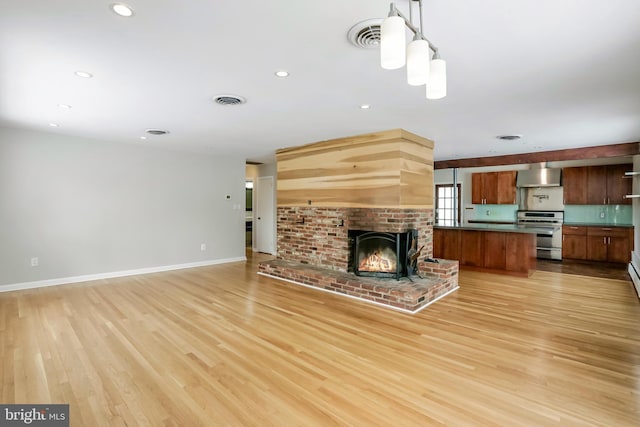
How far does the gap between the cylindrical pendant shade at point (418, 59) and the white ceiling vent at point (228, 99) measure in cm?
208

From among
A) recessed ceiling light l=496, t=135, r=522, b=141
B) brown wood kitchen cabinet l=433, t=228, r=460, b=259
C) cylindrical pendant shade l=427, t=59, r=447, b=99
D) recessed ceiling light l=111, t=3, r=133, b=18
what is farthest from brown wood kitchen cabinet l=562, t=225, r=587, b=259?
recessed ceiling light l=111, t=3, r=133, b=18

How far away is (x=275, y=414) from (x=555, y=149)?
255 inches

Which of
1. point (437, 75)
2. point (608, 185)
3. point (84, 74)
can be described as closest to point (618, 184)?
point (608, 185)

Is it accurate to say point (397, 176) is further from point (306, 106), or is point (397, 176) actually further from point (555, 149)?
point (555, 149)

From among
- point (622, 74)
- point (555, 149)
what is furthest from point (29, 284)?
point (555, 149)

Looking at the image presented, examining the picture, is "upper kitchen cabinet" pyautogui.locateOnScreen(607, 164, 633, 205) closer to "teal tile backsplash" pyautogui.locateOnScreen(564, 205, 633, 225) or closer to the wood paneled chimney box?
"teal tile backsplash" pyautogui.locateOnScreen(564, 205, 633, 225)

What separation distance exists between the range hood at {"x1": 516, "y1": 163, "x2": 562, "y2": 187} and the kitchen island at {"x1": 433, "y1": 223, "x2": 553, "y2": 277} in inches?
75.9

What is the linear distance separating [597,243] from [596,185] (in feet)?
4.22

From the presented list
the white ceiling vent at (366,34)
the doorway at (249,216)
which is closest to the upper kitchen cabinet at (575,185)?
the white ceiling vent at (366,34)

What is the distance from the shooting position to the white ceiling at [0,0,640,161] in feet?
5.97

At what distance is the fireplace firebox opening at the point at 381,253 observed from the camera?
4.45 metres

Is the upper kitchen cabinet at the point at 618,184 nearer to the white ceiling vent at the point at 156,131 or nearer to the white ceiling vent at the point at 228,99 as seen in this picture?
the white ceiling vent at the point at 228,99

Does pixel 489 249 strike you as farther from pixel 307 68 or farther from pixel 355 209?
pixel 307 68

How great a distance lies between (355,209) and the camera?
4895 millimetres
